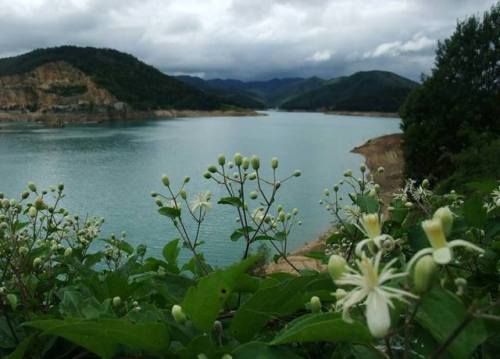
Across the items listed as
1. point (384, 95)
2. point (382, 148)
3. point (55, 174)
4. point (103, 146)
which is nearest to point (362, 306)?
point (55, 174)

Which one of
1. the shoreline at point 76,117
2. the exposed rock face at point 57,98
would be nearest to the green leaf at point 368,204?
the shoreline at point 76,117

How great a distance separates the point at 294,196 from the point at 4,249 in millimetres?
25819

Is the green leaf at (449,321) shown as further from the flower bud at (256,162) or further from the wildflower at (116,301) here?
the flower bud at (256,162)

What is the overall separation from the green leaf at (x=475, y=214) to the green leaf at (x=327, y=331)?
3.18 feet

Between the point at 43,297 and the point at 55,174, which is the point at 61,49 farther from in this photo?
the point at 43,297

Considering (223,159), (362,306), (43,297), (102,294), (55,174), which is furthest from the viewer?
(55,174)

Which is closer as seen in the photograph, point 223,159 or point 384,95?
point 223,159

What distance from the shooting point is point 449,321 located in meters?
1.05

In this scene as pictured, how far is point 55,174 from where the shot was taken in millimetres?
36000

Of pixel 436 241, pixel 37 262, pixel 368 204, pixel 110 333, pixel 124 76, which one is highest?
pixel 124 76

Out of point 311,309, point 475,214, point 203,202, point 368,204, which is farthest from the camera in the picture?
point 203,202

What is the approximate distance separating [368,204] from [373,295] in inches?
47.9

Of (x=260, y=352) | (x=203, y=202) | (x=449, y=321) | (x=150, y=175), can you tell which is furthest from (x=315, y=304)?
(x=150, y=175)

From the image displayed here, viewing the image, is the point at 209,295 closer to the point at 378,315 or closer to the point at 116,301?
the point at 378,315
